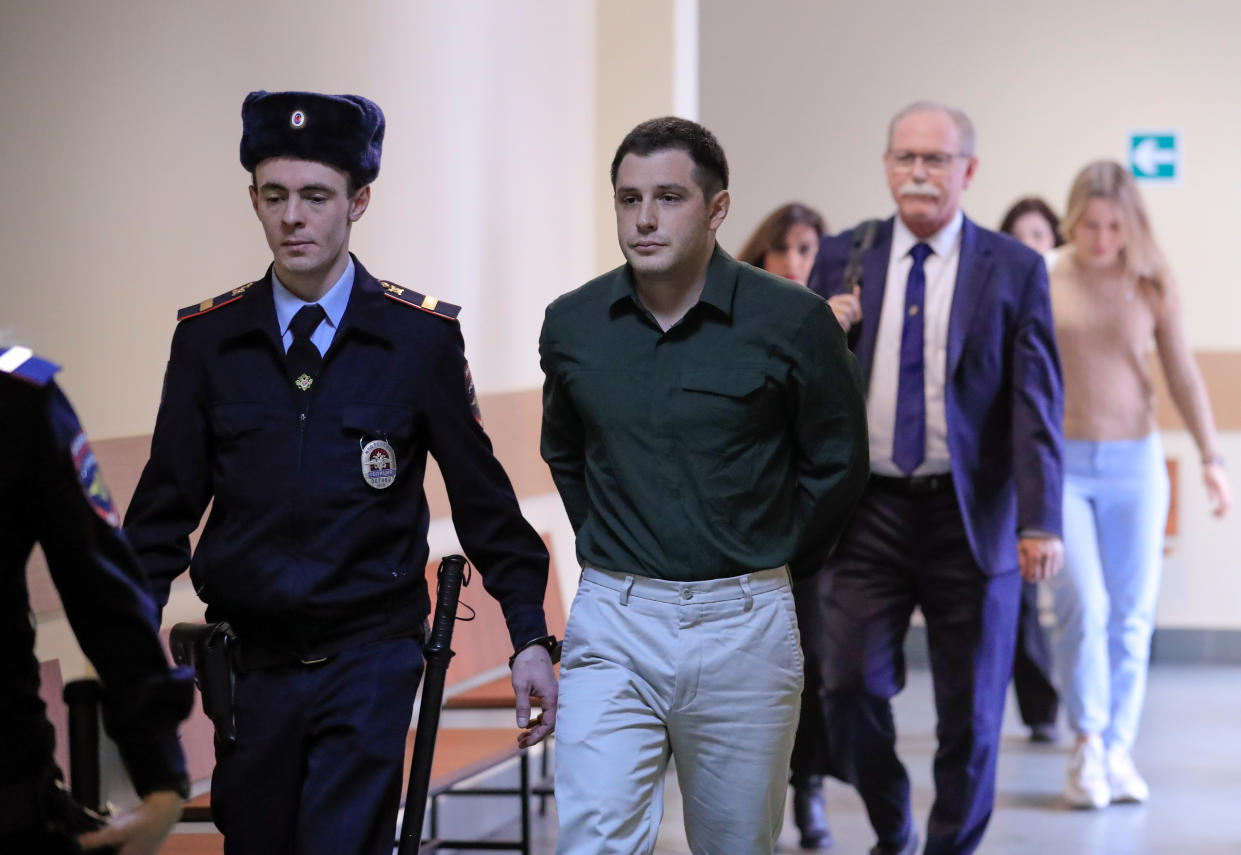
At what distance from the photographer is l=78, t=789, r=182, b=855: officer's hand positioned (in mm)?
1686

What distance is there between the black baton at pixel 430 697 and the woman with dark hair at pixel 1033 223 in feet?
17.5

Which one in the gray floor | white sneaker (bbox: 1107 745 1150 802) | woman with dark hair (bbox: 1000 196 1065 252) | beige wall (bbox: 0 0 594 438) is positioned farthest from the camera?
woman with dark hair (bbox: 1000 196 1065 252)

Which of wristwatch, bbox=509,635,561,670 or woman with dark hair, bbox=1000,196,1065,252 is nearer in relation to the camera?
wristwatch, bbox=509,635,561,670

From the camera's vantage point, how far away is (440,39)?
501 cm

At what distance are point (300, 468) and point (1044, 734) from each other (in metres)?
4.96

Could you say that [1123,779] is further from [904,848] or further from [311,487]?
[311,487]

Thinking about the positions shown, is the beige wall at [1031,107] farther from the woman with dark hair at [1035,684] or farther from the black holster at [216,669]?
the black holster at [216,669]

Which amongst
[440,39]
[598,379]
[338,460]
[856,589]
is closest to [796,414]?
[598,379]

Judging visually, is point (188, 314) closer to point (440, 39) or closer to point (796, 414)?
point (796, 414)

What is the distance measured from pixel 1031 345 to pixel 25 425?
3123 mm

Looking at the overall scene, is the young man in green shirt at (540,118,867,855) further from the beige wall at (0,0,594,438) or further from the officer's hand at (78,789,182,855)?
the officer's hand at (78,789,182,855)

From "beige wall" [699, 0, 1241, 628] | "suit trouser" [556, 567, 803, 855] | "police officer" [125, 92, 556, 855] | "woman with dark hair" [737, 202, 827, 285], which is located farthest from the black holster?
"beige wall" [699, 0, 1241, 628]

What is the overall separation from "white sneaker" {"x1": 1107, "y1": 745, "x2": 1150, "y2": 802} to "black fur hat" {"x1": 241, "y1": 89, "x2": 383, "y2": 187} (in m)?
4.02

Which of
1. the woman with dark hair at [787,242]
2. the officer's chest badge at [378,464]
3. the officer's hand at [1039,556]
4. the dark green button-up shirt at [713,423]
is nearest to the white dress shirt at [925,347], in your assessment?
the officer's hand at [1039,556]
